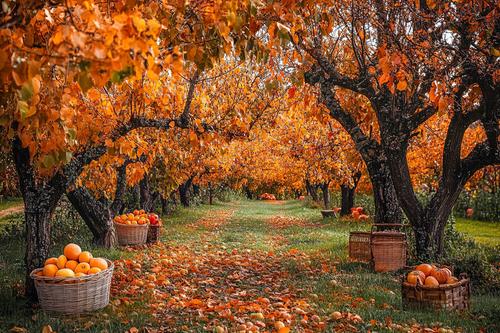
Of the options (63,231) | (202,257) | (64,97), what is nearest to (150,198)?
(63,231)

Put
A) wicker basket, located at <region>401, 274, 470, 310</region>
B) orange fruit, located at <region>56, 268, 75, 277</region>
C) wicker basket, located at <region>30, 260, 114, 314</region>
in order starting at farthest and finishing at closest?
wicker basket, located at <region>401, 274, 470, 310</region> → orange fruit, located at <region>56, 268, 75, 277</region> → wicker basket, located at <region>30, 260, 114, 314</region>

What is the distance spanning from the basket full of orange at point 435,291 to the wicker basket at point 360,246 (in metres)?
3.46

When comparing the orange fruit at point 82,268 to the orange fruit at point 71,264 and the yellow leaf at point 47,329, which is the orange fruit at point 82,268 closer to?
the orange fruit at point 71,264

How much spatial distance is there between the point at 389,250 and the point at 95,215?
6665 millimetres

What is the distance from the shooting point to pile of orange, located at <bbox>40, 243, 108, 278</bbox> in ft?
19.3

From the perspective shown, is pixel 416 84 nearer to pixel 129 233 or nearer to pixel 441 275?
pixel 441 275

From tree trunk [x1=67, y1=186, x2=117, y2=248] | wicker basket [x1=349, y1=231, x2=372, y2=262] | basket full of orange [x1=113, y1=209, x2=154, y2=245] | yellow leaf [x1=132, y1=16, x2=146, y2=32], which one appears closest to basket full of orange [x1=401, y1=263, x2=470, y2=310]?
wicker basket [x1=349, y1=231, x2=372, y2=262]

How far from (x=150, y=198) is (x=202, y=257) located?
727 centimetres

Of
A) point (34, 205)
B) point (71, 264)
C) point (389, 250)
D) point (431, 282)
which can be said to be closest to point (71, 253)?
point (71, 264)

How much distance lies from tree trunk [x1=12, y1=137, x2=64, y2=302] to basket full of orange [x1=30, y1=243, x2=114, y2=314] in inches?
20.3

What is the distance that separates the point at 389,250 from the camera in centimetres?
876

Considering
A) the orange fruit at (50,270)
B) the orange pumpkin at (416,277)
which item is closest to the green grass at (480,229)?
the orange pumpkin at (416,277)

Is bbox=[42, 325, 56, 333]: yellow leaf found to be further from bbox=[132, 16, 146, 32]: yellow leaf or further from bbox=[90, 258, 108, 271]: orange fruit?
bbox=[132, 16, 146, 32]: yellow leaf

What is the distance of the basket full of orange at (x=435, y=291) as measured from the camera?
604cm
